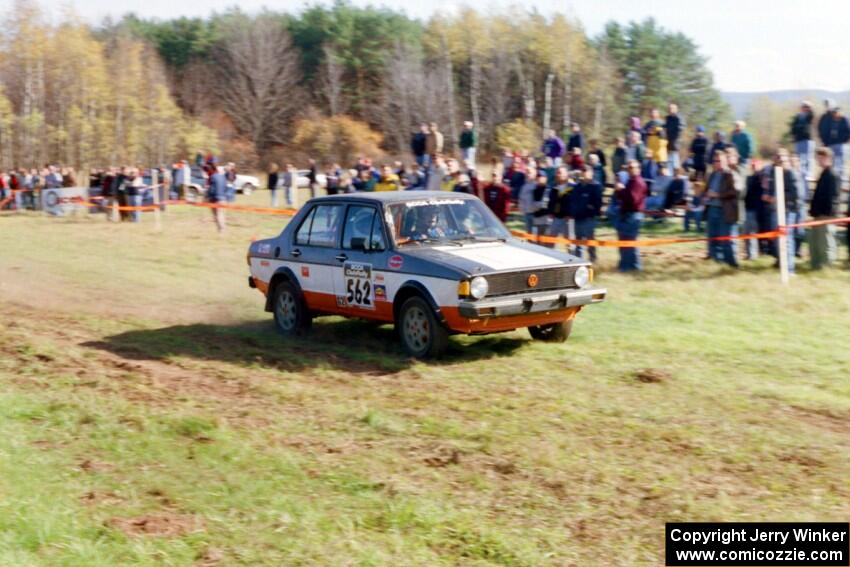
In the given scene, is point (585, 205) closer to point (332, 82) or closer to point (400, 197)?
point (400, 197)

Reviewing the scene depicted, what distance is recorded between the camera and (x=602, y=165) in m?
22.8

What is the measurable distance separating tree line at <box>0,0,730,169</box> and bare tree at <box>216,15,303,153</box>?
97mm

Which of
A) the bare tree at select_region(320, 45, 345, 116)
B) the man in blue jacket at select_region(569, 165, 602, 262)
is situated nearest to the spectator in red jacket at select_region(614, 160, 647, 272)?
the man in blue jacket at select_region(569, 165, 602, 262)

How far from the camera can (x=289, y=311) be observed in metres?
12.8

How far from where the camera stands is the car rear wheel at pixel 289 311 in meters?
12.5

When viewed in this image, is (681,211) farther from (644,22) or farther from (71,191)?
(644,22)

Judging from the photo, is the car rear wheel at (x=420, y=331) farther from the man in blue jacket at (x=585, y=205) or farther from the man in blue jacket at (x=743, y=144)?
the man in blue jacket at (x=743, y=144)

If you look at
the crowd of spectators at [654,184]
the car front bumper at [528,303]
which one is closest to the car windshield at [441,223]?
the car front bumper at [528,303]

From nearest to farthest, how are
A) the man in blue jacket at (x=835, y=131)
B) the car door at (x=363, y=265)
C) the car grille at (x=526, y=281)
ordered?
the car grille at (x=526, y=281)
the car door at (x=363, y=265)
the man in blue jacket at (x=835, y=131)

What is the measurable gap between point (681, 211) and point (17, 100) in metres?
51.0

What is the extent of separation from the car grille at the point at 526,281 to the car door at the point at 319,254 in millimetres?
2266

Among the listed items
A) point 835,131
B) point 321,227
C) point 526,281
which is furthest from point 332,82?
point 526,281

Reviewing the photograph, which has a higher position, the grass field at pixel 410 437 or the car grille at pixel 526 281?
the car grille at pixel 526 281

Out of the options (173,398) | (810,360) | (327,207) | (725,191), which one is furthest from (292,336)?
(725,191)
